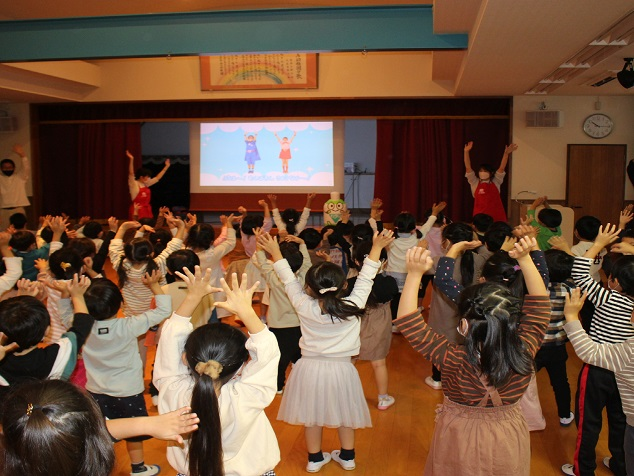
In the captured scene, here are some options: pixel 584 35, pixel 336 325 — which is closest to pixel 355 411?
pixel 336 325

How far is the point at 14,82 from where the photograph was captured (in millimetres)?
8570

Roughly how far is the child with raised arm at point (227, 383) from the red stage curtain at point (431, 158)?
27.2 feet

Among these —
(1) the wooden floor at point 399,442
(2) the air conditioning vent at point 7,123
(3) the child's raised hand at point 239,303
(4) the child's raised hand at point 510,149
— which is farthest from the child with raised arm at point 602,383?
(2) the air conditioning vent at point 7,123

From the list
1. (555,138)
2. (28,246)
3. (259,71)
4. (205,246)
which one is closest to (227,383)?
(205,246)

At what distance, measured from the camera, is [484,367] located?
185 centimetres

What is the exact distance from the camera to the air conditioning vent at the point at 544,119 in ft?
29.7

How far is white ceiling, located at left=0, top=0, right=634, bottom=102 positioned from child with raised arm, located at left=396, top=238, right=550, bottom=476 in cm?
262

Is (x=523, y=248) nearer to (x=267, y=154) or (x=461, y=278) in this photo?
(x=461, y=278)

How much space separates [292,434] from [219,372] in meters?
1.88

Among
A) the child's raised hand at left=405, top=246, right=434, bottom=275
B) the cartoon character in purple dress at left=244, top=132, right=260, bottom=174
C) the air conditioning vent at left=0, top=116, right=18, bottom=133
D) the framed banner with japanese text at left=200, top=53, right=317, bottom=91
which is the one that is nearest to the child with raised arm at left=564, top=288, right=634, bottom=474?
the child's raised hand at left=405, top=246, right=434, bottom=275

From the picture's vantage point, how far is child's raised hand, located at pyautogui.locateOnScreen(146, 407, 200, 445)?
Answer: 1395mm

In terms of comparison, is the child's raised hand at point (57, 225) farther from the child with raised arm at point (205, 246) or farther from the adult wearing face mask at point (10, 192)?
the adult wearing face mask at point (10, 192)

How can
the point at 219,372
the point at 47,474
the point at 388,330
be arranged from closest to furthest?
the point at 47,474 → the point at 219,372 → the point at 388,330

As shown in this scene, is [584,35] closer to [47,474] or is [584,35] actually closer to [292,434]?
[292,434]
